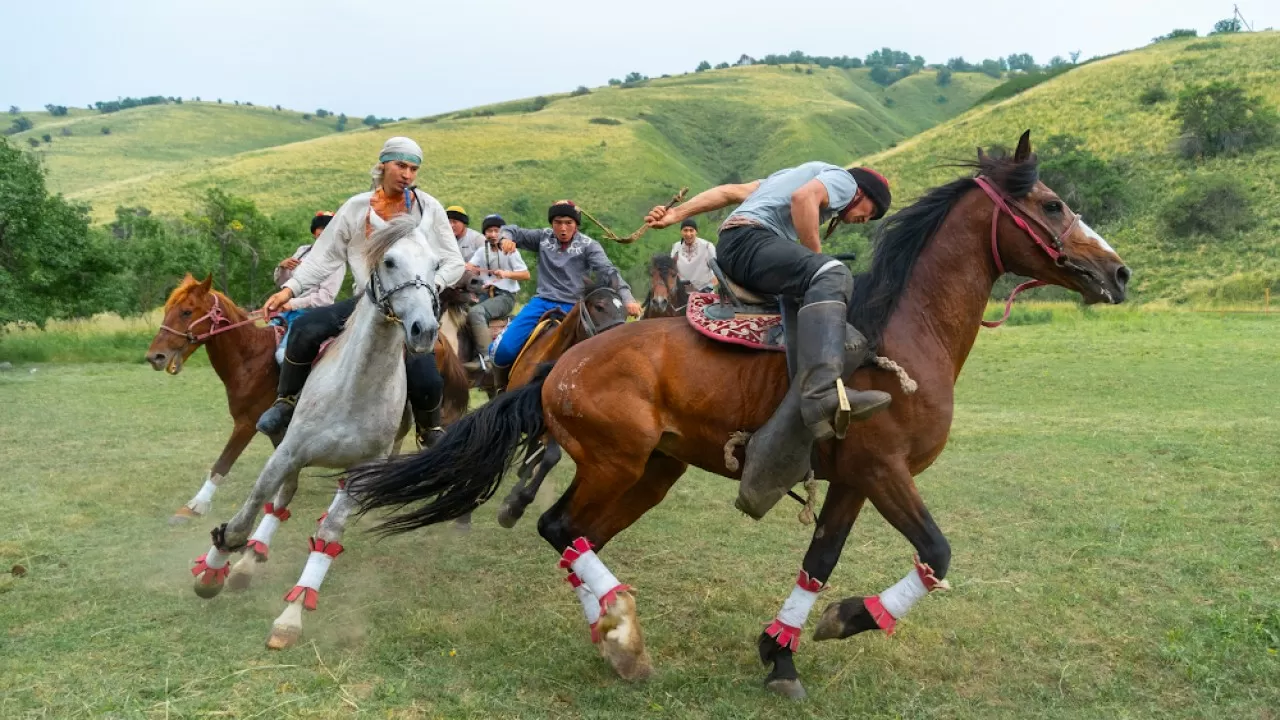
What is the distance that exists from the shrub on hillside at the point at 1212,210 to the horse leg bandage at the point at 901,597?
41834 mm

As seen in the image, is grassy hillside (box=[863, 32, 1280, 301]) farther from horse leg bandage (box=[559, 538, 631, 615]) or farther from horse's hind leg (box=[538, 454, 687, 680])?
horse leg bandage (box=[559, 538, 631, 615])

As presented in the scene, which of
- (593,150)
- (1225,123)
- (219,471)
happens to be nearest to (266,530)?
(219,471)

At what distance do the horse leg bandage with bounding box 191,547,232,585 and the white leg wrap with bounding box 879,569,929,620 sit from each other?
389 cm

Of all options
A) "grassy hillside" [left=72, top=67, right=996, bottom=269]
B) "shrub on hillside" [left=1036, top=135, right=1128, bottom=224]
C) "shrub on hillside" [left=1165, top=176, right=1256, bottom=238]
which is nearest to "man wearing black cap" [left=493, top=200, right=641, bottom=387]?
"grassy hillside" [left=72, top=67, right=996, bottom=269]

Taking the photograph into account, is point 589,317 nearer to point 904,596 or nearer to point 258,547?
point 258,547

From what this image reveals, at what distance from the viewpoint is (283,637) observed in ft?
15.8

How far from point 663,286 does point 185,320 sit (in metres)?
4.89

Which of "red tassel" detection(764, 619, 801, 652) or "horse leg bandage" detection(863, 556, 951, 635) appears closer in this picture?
"horse leg bandage" detection(863, 556, 951, 635)

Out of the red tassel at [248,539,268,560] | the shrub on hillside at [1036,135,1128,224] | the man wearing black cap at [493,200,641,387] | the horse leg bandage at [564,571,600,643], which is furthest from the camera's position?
the shrub on hillside at [1036,135,1128,224]

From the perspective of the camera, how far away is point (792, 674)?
14.4ft

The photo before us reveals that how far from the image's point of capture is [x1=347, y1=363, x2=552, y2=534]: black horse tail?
16.1 ft

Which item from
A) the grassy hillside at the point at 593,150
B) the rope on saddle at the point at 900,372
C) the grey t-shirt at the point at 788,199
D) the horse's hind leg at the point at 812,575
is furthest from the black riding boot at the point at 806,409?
the grassy hillside at the point at 593,150

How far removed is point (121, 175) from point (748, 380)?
10193 centimetres

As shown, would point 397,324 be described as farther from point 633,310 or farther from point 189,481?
point 189,481
